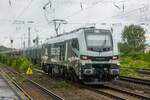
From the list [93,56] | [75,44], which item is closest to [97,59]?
[93,56]

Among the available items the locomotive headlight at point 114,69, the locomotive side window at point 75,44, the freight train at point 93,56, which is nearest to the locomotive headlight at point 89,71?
the freight train at point 93,56

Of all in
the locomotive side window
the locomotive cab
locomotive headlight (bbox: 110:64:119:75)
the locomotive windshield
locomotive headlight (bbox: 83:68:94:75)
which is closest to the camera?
locomotive headlight (bbox: 83:68:94:75)

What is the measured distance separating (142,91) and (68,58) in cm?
598

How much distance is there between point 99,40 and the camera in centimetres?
2372

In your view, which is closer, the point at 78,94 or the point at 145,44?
the point at 78,94

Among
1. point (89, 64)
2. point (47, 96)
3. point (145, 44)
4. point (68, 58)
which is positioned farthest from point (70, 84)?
point (145, 44)

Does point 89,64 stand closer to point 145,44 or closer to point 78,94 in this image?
point 78,94

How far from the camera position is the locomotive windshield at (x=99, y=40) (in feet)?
76.6

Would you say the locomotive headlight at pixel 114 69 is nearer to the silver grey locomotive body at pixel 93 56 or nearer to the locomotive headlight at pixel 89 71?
the silver grey locomotive body at pixel 93 56

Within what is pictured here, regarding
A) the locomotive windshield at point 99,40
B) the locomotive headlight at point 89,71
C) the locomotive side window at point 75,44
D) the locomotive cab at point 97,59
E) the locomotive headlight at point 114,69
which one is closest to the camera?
the locomotive headlight at point 89,71

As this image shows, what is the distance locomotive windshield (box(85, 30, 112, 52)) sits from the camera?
2336cm

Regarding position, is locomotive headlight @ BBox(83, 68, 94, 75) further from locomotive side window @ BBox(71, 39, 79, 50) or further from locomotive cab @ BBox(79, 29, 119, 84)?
locomotive side window @ BBox(71, 39, 79, 50)

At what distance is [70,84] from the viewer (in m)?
26.1

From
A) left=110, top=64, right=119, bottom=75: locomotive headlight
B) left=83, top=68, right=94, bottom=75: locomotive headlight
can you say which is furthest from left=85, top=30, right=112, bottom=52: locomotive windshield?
left=83, top=68, right=94, bottom=75: locomotive headlight
